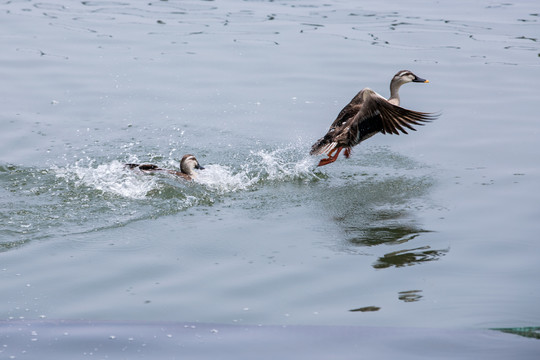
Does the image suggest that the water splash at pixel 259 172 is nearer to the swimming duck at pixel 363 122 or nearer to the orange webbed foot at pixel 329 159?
the orange webbed foot at pixel 329 159

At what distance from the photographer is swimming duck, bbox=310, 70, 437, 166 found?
9.27m

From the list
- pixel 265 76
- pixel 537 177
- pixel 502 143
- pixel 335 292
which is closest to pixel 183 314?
pixel 335 292

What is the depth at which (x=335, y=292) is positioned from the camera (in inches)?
245

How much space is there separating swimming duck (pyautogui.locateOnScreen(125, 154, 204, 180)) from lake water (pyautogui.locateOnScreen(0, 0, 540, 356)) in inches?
4.4

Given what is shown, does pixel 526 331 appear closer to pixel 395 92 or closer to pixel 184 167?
pixel 184 167

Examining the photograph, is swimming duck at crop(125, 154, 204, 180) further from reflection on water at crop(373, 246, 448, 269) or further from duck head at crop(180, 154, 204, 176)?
reflection on water at crop(373, 246, 448, 269)

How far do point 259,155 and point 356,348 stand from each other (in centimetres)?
446

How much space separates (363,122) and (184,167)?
2.07 metres

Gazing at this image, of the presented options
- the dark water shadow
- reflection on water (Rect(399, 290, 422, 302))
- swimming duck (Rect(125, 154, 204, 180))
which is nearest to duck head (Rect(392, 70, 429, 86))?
the dark water shadow

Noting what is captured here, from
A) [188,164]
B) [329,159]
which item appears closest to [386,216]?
[329,159]

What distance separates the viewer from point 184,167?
8977 millimetres

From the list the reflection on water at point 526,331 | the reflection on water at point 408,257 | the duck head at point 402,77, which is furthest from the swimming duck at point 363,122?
the reflection on water at point 526,331

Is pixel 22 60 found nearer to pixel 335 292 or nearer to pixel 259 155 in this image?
pixel 259 155

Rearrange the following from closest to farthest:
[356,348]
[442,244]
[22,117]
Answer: [356,348] < [442,244] < [22,117]
